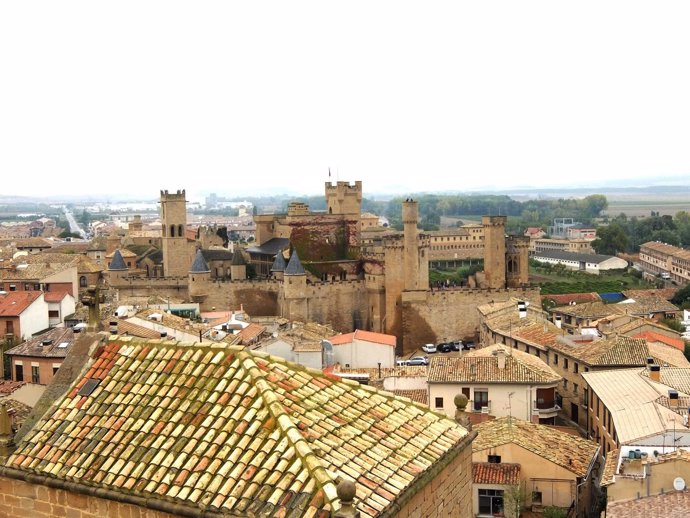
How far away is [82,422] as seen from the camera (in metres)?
6.80

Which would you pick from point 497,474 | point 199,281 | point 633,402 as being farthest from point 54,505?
point 199,281

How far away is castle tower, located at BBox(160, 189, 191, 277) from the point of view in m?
52.8

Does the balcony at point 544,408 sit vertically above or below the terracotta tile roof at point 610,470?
below

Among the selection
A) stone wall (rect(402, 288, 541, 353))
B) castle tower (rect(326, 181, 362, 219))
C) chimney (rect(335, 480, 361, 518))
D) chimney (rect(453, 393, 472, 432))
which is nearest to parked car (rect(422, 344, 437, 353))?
stone wall (rect(402, 288, 541, 353))

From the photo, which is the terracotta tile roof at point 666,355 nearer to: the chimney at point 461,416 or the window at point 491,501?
the window at point 491,501

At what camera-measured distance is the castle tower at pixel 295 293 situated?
42.9 metres

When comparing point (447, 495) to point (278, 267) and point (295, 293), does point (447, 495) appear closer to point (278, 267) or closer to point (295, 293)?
point (295, 293)

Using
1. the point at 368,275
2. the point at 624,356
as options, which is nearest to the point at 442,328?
the point at 368,275

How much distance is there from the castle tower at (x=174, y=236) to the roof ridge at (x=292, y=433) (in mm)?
46952

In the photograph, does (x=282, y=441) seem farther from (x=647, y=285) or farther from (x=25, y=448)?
(x=647, y=285)

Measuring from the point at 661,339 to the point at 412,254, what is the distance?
15.0 metres

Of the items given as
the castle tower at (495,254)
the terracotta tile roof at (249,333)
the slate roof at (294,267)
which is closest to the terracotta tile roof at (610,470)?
the terracotta tile roof at (249,333)

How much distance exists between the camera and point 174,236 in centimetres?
5322

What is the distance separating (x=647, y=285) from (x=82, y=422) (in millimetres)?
71740
